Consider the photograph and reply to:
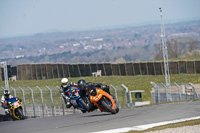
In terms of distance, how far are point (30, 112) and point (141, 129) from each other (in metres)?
14.0

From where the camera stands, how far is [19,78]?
63906mm

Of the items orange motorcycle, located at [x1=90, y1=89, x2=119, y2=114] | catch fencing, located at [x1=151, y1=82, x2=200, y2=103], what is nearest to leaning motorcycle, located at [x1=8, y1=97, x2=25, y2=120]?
orange motorcycle, located at [x1=90, y1=89, x2=119, y2=114]

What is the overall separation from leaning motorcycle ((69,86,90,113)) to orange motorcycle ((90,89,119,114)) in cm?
272

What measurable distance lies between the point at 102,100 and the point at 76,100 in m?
3.63

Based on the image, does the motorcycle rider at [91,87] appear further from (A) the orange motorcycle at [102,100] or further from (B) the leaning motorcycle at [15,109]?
(B) the leaning motorcycle at [15,109]

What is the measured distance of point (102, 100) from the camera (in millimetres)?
17453

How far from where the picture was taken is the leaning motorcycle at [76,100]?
20.5m

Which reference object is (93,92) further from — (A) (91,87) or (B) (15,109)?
(B) (15,109)

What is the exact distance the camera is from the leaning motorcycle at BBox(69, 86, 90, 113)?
20.5 metres

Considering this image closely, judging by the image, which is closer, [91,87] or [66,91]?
[91,87]

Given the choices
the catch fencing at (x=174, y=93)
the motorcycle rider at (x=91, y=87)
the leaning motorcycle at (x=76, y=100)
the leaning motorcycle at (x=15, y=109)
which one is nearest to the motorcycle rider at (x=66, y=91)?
the leaning motorcycle at (x=76, y=100)

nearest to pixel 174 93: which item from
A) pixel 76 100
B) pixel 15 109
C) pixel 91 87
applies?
pixel 76 100

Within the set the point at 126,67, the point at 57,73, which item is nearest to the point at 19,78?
the point at 57,73

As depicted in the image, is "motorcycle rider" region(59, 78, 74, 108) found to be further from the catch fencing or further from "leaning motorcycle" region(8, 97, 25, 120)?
the catch fencing
